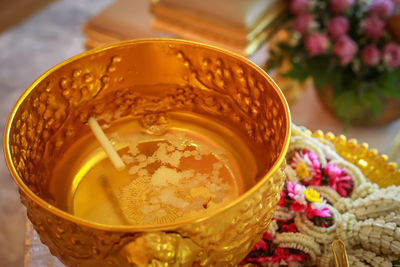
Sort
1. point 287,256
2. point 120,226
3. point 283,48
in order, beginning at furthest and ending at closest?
point 283,48
point 287,256
point 120,226

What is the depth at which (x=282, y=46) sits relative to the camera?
1523 mm

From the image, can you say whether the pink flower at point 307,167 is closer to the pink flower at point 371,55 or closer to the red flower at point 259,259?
the red flower at point 259,259

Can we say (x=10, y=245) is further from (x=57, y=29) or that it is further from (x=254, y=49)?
(x=57, y=29)

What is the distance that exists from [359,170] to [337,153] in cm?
7

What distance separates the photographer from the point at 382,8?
1.24 m

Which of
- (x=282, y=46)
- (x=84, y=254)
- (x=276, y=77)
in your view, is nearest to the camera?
(x=84, y=254)

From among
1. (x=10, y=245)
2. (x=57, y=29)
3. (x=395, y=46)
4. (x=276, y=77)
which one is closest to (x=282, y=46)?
(x=276, y=77)

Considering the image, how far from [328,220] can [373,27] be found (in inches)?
36.9

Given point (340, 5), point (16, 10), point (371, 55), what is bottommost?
point (371, 55)

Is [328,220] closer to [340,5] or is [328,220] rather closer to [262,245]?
[262,245]

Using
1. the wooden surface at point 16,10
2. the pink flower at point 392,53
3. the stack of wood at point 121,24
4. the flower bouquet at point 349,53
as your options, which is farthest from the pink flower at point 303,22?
the wooden surface at point 16,10

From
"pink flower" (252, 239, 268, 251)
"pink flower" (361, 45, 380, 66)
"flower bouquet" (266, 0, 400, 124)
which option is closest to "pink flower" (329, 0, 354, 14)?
"flower bouquet" (266, 0, 400, 124)

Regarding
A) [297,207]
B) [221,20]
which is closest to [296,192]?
[297,207]

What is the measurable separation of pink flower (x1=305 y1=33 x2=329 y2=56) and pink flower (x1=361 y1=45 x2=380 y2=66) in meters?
0.12
